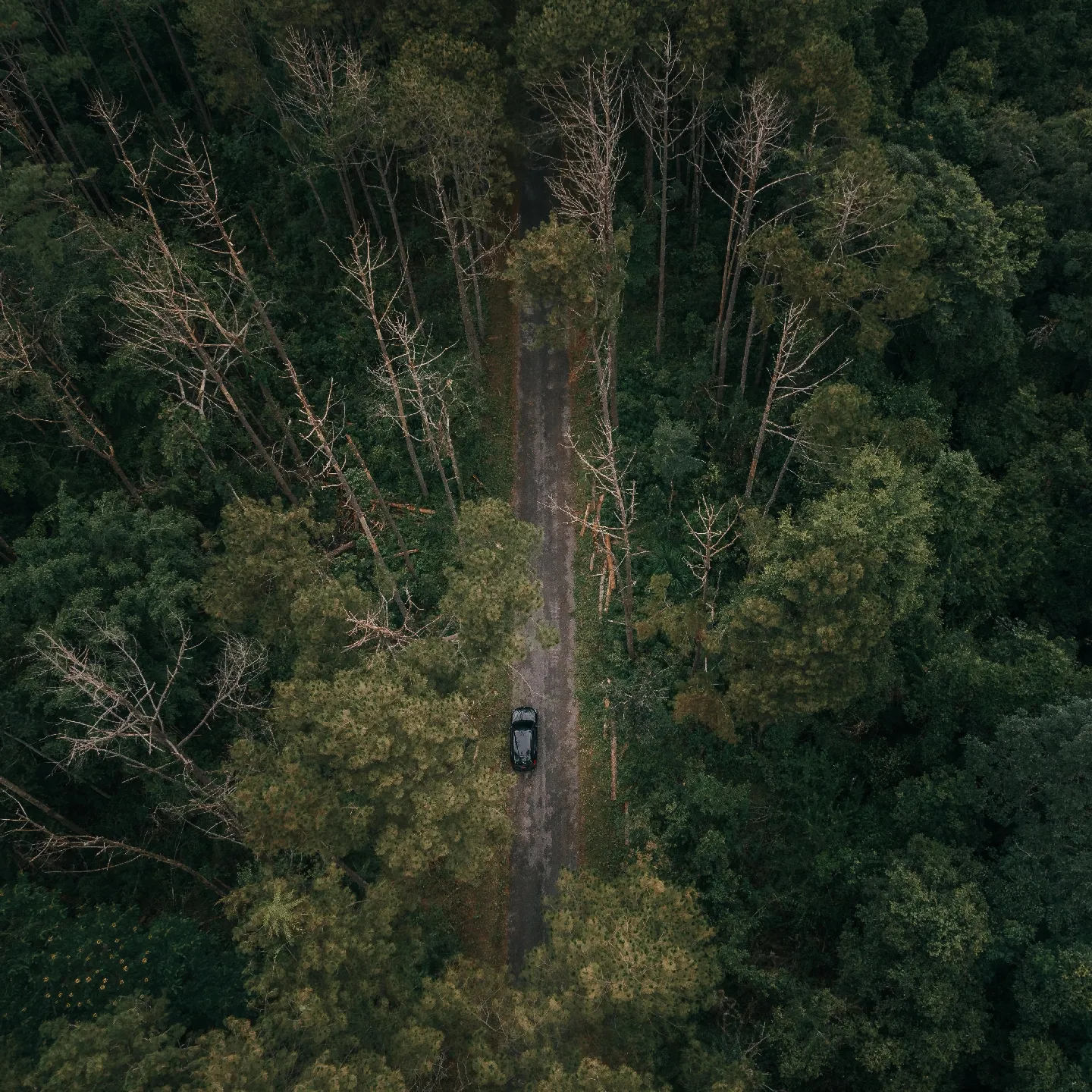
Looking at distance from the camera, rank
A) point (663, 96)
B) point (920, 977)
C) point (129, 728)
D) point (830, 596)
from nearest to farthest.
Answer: point (920, 977)
point (830, 596)
point (129, 728)
point (663, 96)

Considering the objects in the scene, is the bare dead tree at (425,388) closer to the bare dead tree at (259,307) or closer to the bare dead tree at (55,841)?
the bare dead tree at (259,307)

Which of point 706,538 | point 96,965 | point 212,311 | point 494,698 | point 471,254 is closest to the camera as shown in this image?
point 96,965

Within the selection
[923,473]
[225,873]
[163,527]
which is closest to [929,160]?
[923,473]

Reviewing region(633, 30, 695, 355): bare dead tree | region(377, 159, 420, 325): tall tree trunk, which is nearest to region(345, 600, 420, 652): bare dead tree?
region(377, 159, 420, 325): tall tree trunk

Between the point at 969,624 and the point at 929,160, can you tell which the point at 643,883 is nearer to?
the point at 969,624

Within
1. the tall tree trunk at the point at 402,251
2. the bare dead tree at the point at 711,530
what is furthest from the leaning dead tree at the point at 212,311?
the bare dead tree at the point at 711,530

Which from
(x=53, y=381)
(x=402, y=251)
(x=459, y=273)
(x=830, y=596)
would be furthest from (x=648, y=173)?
(x=53, y=381)

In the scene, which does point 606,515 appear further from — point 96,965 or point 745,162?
point 96,965
